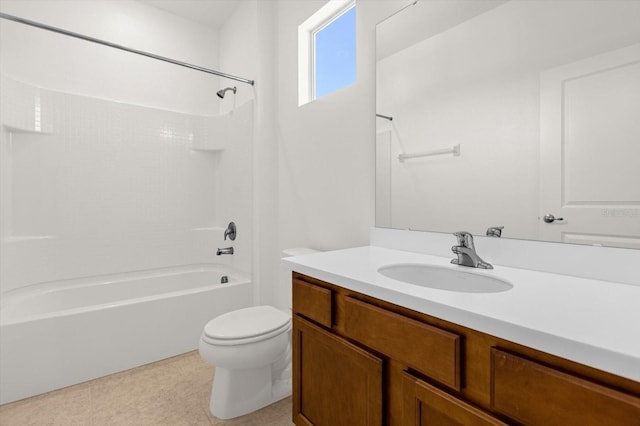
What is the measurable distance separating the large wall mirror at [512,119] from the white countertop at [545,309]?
0.21 m

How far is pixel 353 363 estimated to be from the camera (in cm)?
97

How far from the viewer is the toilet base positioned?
151cm

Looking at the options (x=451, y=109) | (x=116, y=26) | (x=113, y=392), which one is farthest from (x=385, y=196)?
(x=116, y=26)

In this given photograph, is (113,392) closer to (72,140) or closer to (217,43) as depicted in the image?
(72,140)

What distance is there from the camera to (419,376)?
0.79 m

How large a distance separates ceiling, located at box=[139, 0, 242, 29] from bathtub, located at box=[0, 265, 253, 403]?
2.41 meters

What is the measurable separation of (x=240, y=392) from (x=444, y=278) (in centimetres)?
115

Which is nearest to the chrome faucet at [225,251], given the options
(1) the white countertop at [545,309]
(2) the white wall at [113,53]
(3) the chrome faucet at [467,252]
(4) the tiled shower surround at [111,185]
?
(4) the tiled shower surround at [111,185]

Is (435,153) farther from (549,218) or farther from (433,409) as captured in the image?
(433,409)

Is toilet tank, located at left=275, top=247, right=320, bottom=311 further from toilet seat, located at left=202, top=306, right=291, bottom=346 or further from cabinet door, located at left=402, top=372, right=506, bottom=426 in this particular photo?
cabinet door, located at left=402, top=372, right=506, bottom=426

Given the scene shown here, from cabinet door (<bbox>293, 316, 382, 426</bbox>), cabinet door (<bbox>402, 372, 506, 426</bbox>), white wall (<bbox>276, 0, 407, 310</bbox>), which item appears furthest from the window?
cabinet door (<bbox>402, 372, 506, 426</bbox>)

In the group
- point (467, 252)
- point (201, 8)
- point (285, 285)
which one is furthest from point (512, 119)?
point (201, 8)

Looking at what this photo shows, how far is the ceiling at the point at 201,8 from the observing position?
2.72 meters

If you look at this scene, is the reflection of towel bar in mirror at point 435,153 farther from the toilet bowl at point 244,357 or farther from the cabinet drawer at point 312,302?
the toilet bowl at point 244,357
